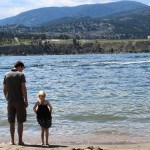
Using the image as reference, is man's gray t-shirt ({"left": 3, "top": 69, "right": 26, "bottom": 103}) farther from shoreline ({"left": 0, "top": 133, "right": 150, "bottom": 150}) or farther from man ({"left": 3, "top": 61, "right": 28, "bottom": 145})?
shoreline ({"left": 0, "top": 133, "right": 150, "bottom": 150})

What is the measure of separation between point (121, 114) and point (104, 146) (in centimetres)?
749

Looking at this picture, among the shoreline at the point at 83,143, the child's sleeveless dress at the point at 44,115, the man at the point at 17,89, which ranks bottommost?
the shoreline at the point at 83,143

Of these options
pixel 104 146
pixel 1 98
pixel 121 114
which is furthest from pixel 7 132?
pixel 1 98

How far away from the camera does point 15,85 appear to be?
45.0ft

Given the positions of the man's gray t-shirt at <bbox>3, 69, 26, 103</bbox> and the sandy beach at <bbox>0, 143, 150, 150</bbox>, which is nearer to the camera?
the sandy beach at <bbox>0, 143, 150, 150</bbox>

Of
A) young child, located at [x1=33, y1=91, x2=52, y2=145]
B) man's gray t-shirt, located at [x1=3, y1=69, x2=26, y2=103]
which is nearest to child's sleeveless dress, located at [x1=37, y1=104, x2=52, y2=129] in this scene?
young child, located at [x1=33, y1=91, x2=52, y2=145]

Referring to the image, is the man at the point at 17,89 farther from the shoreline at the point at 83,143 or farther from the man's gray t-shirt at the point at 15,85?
the shoreline at the point at 83,143

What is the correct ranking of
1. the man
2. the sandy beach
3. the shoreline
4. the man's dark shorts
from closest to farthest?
the sandy beach → the shoreline → the man → the man's dark shorts

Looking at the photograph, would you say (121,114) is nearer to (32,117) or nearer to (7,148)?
(32,117)

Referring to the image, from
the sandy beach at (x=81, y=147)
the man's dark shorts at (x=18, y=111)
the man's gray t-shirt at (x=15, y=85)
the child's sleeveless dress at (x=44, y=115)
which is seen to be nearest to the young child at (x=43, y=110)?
the child's sleeveless dress at (x=44, y=115)

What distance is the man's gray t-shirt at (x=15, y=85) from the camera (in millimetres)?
13688

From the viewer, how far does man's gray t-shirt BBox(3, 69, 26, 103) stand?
1369 cm

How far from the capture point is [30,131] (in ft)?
57.2

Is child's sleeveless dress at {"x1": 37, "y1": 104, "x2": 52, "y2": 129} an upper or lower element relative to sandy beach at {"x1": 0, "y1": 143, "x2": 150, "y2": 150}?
upper
